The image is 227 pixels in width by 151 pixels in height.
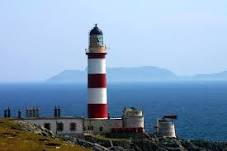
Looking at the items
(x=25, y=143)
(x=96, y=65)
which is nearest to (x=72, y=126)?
(x=96, y=65)

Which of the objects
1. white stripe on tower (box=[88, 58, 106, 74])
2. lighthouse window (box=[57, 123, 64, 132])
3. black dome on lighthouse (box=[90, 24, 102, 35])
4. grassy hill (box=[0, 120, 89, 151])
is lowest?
grassy hill (box=[0, 120, 89, 151])

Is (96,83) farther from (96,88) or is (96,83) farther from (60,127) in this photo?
(60,127)

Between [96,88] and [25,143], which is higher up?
[96,88]

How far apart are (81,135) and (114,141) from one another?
4.30 m

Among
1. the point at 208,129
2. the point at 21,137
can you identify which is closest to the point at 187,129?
the point at 208,129

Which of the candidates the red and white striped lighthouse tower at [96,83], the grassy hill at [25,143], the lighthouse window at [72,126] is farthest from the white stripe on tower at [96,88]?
the grassy hill at [25,143]

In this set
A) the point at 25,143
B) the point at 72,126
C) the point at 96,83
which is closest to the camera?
the point at 25,143

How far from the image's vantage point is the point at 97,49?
6994cm

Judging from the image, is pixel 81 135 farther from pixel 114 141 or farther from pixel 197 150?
pixel 197 150

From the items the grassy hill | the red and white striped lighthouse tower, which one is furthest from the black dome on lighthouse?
the grassy hill

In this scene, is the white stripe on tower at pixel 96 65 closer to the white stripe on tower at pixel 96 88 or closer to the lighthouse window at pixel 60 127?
the white stripe on tower at pixel 96 88

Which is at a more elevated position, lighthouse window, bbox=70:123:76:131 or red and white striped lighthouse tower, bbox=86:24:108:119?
red and white striped lighthouse tower, bbox=86:24:108:119

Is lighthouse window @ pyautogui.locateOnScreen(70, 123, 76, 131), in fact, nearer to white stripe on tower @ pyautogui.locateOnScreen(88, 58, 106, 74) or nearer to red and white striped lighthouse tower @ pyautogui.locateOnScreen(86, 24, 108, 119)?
red and white striped lighthouse tower @ pyautogui.locateOnScreen(86, 24, 108, 119)

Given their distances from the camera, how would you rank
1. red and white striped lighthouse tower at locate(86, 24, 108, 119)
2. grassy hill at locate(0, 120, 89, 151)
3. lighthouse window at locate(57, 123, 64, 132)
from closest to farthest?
1. grassy hill at locate(0, 120, 89, 151)
2. lighthouse window at locate(57, 123, 64, 132)
3. red and white striped lighthouse tower at locate(86, 24, 108, 119)
